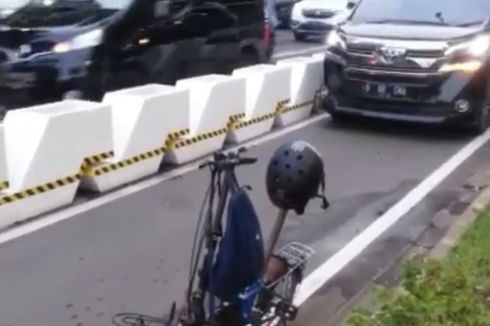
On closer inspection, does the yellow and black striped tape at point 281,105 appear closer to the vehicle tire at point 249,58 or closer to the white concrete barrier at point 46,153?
the vehicle tire at point 249,58

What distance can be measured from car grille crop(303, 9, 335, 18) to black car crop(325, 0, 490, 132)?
15.1 m

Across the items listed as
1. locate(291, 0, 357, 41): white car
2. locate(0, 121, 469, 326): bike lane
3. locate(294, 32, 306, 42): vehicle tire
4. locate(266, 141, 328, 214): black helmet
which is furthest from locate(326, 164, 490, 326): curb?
locate(294, 32, 306, 42): vehicle tire

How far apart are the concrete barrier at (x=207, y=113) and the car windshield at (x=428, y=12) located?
2.64 meters

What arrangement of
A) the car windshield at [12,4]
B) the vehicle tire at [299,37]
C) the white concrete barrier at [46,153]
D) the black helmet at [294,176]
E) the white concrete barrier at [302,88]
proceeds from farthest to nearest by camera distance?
the vehicle tire at [299,37] → the white concrete barrier at [302,88] → the car windshield at [12,4] → the white concrete barrier at [46,153] → the black helmet at [294,176]

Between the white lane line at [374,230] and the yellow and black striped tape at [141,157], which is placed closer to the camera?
the white lane line at [374,230]

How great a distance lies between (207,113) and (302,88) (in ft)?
10.3

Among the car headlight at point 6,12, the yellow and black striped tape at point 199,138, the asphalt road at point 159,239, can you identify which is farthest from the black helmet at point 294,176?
the car headlight at point 6,12

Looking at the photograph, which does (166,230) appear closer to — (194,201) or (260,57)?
(194,201)

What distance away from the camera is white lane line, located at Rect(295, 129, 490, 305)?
6918 millimetres

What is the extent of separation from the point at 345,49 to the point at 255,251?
8477 mm

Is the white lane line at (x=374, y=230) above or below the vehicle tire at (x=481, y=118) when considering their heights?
above

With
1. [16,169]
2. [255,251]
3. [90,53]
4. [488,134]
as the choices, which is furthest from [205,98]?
[255,251]

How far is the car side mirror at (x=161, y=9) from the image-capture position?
513 inches

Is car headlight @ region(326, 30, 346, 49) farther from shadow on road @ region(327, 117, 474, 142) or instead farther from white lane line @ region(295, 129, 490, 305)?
white lane line @ region(295, 129, 490, 305)
